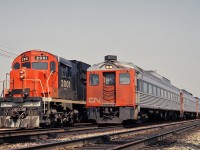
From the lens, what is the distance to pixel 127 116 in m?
17.1

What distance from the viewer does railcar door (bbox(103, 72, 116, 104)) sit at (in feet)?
59.6

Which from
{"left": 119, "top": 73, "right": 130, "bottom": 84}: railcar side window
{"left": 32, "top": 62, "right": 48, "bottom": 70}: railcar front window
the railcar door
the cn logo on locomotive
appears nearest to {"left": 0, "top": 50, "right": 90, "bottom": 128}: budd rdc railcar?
{"left": 32, "top": 62, "right": 48, "bottom": 70}: railcar front window

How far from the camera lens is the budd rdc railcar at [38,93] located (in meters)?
15.4

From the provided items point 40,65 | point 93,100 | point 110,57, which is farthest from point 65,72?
point 110,57

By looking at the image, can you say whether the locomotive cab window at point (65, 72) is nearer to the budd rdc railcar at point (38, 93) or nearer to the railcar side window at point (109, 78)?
the budd rdc railcar at point (38, 93)

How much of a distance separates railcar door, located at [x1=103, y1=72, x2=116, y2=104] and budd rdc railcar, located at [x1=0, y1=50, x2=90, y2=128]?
2.28 meters

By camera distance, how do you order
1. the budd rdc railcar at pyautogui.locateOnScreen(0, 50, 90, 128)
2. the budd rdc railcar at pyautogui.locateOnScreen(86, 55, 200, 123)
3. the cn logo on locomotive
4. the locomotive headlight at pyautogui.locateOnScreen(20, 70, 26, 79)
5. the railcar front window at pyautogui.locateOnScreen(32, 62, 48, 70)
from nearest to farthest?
the budd rdc railcar at pyautogui.locateOnScreen(0, 50, 90, 128)
the locomotive headlight at pyautogui.locateOnScreen(20, 70, 26, 79)
the railcar front window at pyautogui.locateOnScreen(32, 62, 48, 70)
the budd rdc railcar at pyautogui.locateOnScreen(86, 55, 200, 123)
the cn logo on locomotive

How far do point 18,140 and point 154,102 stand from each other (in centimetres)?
1286

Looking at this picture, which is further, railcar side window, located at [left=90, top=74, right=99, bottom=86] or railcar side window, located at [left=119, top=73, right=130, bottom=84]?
railcar side window, located at [left=90, top=74, right=99, bottom=86]

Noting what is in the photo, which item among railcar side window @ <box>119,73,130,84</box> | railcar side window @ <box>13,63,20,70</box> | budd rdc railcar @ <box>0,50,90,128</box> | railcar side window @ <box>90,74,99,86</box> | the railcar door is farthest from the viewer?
railcar side window @ <box>90,74,99,86</box>

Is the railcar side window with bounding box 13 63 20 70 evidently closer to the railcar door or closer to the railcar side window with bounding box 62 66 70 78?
the railcar side window with bounding box 62 66 70 78

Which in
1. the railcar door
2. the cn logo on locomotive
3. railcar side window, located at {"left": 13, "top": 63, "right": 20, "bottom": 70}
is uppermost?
railcar side window, located at {"left": 13, "top": 63, "right": 20, "bottom": 70}

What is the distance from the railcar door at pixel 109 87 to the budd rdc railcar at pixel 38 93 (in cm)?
228

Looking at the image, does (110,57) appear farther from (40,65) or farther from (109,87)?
(40,65)
